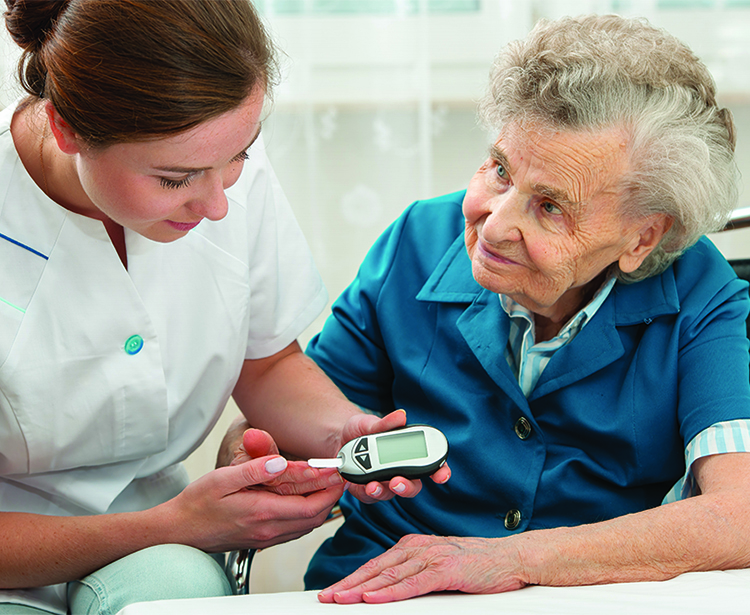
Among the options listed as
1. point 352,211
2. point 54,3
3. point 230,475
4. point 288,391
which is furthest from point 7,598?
point 352,211

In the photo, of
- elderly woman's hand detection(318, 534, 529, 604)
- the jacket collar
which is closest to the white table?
elderly woman's hand detection(318, 534, 529, 604)

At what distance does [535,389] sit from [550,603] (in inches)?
16.5

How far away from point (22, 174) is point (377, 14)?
1316 mm

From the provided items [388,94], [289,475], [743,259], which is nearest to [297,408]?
[289,475]

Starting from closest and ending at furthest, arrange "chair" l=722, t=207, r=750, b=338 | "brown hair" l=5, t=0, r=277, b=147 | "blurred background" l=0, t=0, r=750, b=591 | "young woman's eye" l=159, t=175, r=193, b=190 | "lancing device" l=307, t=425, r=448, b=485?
1. "brown hair" l=5, t=0, r=277, b=147
2. "young woman's eye" l=159, t=175, r=193, b=190
3. "lancing device" l=307, t=425, r=448, b=485
4. "chair" l=722, t=207, r=750, b=338
5. "blurred background" l=0, t=0, r=750, b=591

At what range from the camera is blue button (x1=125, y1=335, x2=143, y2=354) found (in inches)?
44.9

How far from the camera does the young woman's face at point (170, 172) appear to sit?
0.93 m

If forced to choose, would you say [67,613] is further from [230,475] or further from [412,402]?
[412,402]

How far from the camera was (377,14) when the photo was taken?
2098mm

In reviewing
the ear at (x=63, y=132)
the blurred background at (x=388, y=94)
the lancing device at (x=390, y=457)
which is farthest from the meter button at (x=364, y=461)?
the blurred background at (x=388, y=94)

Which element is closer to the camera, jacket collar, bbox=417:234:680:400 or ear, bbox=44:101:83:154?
ear, bbox=44:101:83:154

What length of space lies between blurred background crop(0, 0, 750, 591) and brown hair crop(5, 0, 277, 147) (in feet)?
3.78

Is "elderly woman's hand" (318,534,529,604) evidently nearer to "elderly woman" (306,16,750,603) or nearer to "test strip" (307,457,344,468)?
A: "elderly woman" (306,16,750,603)

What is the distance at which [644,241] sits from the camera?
4.06ft
